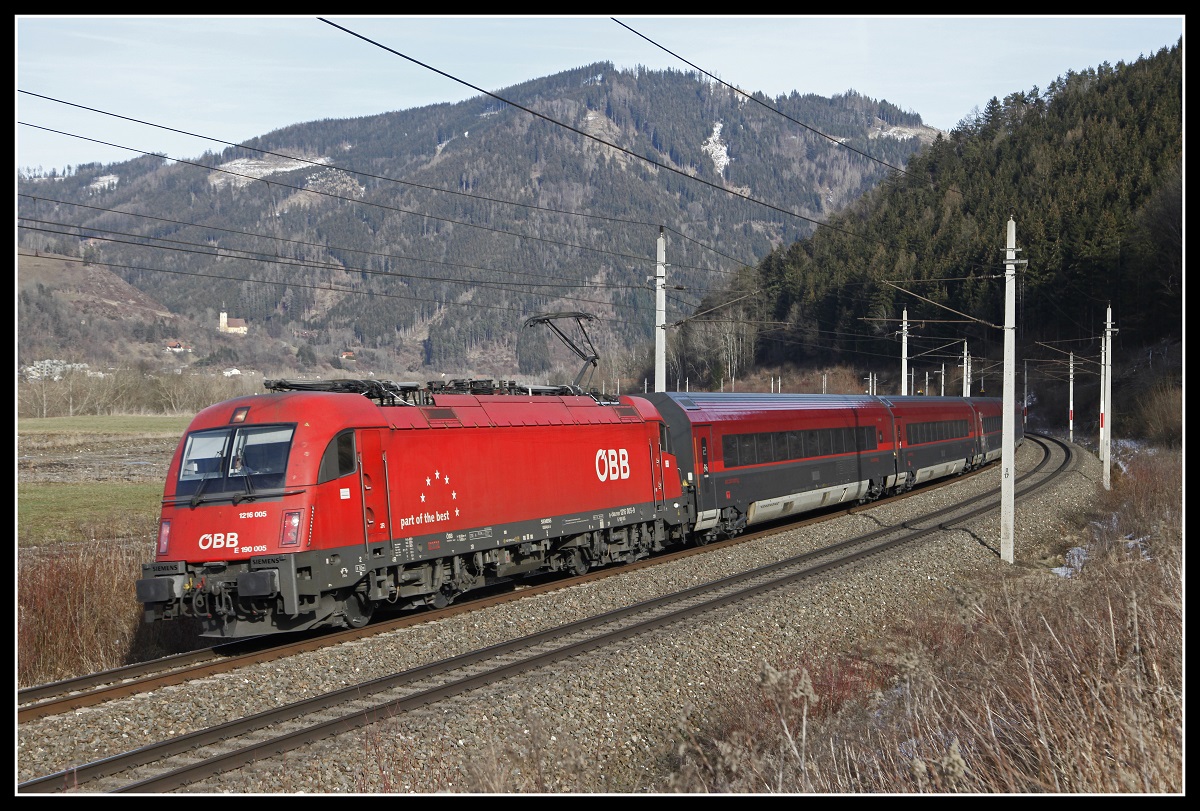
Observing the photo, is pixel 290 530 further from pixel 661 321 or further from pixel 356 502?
pixel 661 321

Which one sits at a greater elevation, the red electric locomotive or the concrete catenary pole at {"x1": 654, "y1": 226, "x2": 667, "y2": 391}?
the concrete catenary pole at {"x1": 654, "y1": 226, "x2": 667, "y2": 391}

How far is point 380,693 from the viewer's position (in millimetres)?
11500

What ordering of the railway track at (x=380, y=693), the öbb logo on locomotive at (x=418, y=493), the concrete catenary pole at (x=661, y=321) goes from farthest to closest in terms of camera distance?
the concrete catenary pole at (x=661, y=321) < the öbb logo on locomotive at (x=418, y=493) < the railway track at (x=380, y=693)

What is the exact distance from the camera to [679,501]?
22.0 meters

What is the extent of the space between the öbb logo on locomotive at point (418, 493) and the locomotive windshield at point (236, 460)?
0.02 meters

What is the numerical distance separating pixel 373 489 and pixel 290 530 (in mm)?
1541

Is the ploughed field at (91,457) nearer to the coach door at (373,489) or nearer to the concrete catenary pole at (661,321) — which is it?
the concrete catenary pole at (661,321)

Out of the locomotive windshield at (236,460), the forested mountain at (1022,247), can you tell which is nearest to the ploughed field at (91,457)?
the locomotive windshield at (236,460)

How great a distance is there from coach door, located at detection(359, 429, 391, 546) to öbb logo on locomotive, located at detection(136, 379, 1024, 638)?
0.08ft

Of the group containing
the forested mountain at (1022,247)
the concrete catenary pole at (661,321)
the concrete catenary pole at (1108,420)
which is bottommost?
the concrete catenary pole at (1108,420)

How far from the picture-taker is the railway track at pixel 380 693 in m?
8.91

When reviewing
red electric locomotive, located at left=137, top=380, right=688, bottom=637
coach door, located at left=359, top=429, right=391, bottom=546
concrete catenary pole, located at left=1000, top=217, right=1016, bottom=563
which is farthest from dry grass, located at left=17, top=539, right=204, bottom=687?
concrete catenary pole, located at left=1000, top=217, right=1016, bottom=563

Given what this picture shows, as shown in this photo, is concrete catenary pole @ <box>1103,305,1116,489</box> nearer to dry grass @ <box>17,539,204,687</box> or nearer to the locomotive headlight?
the locomotive headlight

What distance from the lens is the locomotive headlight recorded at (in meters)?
12.9
